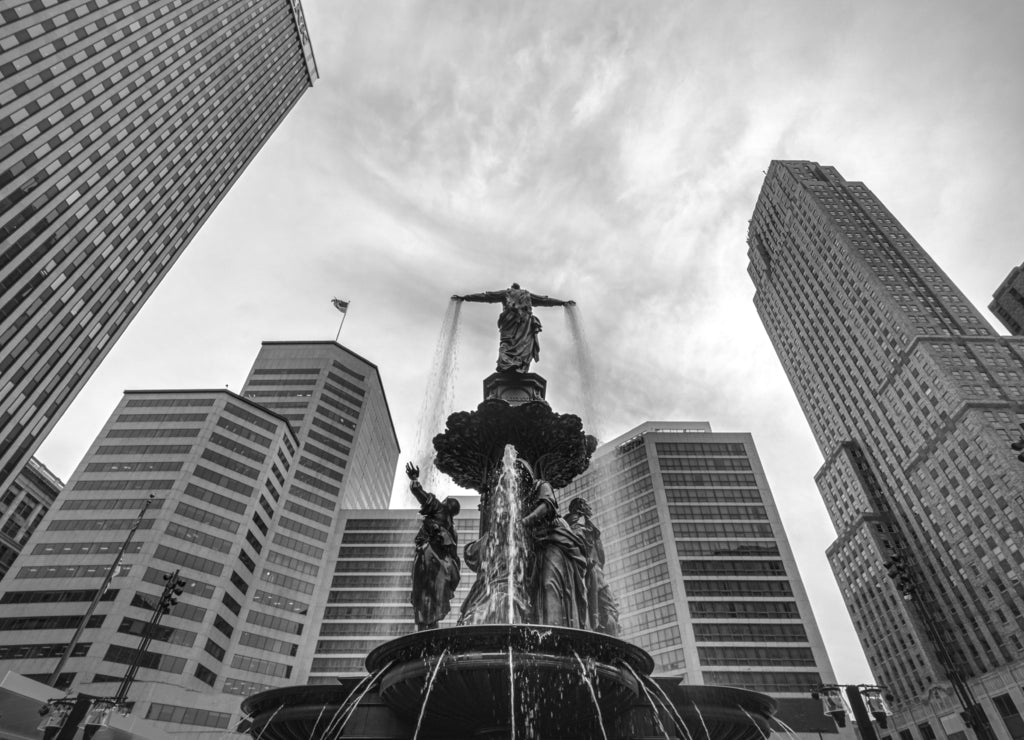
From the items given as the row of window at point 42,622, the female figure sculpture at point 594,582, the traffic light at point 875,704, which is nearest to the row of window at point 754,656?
the traffic light at point 875,704

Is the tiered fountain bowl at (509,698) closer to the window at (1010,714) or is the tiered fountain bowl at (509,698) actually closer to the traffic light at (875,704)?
the traffic light at (875,704)

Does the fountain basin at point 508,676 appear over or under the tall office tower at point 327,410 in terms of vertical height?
under

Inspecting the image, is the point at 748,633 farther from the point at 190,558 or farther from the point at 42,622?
the point at 42,622

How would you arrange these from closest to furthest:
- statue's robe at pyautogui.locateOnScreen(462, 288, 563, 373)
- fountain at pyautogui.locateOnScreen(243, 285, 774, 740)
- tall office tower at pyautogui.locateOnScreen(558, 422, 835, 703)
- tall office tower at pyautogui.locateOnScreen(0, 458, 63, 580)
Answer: fountain at pyautogui.locateOnScreen(243, 285, 774, 740) → statue's robe at pyautogui.locateOnScreen(462, 288, 563, 373) → tall office tower at pyautogui.locateOnScreen(558, 422, 835, 703) → tall office tower at pyautogui.locateOnScreen(0, 458, 63, 580)

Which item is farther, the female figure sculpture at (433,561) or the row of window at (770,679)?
the row of window at (770,679)

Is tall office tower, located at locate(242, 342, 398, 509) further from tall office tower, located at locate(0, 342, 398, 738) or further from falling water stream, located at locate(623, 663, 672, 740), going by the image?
falling water stream, located at locate(623, 663, 672, 740)

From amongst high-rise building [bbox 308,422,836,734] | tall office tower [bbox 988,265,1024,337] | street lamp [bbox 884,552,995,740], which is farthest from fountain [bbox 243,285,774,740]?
tall office tower [bbox 988,265,1024,337]

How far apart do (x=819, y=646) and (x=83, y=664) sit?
222ft

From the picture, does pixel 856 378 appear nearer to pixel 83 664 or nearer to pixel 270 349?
pixel 270 349

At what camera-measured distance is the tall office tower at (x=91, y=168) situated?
1779 inches

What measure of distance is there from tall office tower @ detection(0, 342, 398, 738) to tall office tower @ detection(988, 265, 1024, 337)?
11044 cm

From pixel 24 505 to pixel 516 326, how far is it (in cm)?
9756

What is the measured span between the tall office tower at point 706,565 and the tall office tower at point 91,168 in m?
58.4

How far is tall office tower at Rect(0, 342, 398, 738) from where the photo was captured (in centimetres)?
5253
